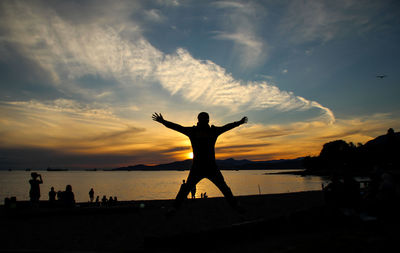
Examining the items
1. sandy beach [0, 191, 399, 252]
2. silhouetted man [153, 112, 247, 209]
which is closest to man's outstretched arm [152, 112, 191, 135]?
silhouetted man [153, 112, 247, 209]

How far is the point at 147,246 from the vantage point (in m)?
4.61

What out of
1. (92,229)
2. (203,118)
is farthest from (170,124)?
(92,229)

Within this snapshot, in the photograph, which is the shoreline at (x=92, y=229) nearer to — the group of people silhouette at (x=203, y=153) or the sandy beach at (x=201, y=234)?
the sandy beach at (x=201, y=234)

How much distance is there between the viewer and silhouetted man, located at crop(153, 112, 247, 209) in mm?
7711

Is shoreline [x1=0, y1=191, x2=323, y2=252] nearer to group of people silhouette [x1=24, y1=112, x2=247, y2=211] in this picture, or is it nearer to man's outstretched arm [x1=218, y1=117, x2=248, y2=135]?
group of people silhouette [x1=24, y1=112, x2=247, y2=211]

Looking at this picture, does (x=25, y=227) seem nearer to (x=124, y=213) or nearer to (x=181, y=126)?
(x=124, y=213)

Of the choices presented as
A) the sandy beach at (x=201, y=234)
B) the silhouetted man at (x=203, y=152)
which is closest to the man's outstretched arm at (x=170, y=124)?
the silhouetted man at (x=203, y=152)

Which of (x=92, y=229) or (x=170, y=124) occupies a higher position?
(x=170, y=124)

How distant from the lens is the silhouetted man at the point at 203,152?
771cm

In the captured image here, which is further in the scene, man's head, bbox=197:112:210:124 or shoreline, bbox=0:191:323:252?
man's head, bbox=197:112:210:124

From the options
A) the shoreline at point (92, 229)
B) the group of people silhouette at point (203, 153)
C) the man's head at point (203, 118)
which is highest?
the man's head at point (203, 118)

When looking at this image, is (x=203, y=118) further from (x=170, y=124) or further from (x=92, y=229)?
(x=92, y=229)

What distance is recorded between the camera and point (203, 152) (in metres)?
7.95

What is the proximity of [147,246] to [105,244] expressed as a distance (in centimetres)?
159
